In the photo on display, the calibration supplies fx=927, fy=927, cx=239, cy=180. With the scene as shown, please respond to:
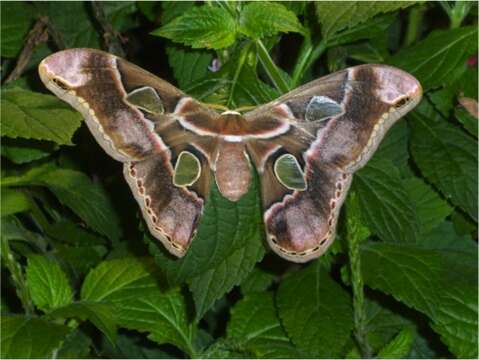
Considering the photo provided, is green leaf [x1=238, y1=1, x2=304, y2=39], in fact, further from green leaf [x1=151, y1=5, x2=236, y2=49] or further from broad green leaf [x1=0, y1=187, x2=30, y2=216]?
broad green leaf [x1=0, y1=187, x2=30, y2=216]

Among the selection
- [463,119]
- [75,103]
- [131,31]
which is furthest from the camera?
[131,31]

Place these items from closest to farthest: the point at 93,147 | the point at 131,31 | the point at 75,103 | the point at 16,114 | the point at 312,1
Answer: the point at 75,103 < the point at 16,114 < the point at 312,1 < the point at 93,147 < the point at 131,31

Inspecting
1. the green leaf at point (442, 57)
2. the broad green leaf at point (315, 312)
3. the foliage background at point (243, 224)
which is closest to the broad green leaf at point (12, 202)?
the foliage background at point (243, 224)

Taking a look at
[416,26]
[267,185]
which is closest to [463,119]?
[416,26]

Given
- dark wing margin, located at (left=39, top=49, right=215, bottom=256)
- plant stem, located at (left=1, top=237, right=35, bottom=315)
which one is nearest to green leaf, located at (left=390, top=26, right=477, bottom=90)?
dark wing margin, located at (left=39, top=49, right=215, bottom=256)

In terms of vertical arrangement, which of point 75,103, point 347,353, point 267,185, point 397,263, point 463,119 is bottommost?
point 347,353

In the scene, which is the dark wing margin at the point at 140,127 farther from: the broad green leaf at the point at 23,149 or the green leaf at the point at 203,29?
the broad green leaf at the point at 23,149

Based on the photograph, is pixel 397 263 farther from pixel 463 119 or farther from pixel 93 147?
pixel 93 147
